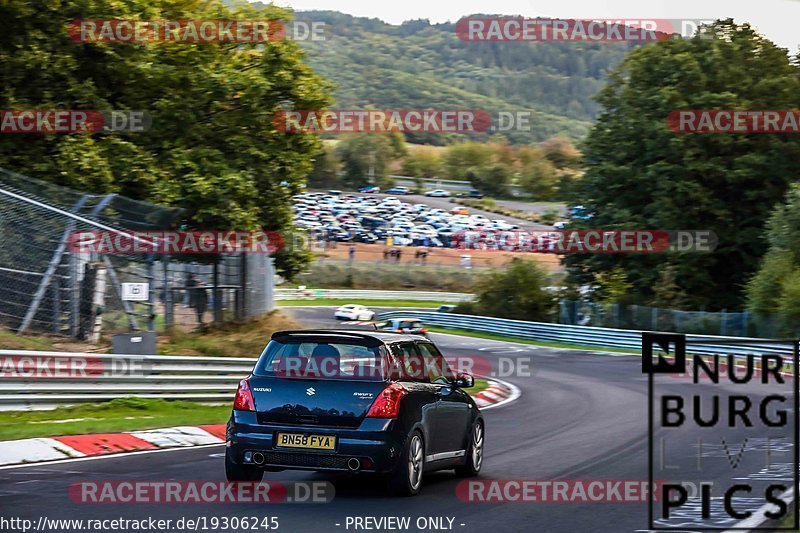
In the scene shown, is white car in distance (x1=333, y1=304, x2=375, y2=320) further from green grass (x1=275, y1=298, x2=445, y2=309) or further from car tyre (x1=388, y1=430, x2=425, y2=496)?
car tyre (x1=388, y1=430, x2=425, y2=496)

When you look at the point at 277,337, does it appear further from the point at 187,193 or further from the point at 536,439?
the point at 187,193

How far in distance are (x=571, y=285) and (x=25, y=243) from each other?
3838 cm

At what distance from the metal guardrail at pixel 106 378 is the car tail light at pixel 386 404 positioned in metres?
7.80

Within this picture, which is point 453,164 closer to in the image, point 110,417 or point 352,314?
point 352,314

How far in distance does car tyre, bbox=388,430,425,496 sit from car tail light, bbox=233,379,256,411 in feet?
4.44

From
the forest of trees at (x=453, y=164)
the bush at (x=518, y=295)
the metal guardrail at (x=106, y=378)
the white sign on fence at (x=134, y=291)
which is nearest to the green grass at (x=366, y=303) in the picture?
the bush at (x=518, y=295)

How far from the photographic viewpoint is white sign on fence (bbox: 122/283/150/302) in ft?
62.1

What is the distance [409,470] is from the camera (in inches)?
383

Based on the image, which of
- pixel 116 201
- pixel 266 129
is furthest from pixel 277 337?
pixel 266 129

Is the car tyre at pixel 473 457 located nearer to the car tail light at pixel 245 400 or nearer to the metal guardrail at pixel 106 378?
the car tail light at pixel 245 400

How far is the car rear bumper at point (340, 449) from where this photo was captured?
9.48m

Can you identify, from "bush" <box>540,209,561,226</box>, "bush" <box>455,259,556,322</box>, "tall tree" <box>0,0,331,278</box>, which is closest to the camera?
"tall tree" <box>0,0,331,278</box>

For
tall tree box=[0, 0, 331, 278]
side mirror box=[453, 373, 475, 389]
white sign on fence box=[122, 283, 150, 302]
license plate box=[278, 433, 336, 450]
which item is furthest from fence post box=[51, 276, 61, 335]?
license plate box=[278, 433, 336, 450]

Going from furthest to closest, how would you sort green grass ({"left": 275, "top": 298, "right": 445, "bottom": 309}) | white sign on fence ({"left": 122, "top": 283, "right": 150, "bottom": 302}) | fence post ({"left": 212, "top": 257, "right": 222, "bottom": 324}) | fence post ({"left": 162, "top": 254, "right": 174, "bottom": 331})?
green grass ({"left": 275, "top": 298, "right": 445, "bottom": 309}) < fence post ({"left": 212, "top": 257, "right": 222, "bottom": 324}) < fence post ({"left": 162, "top": 254, "right": 174, "bottom": 331}) < white sign on fence ({"left": 122, "top": 283, "right": 150, "bottom": 302})
